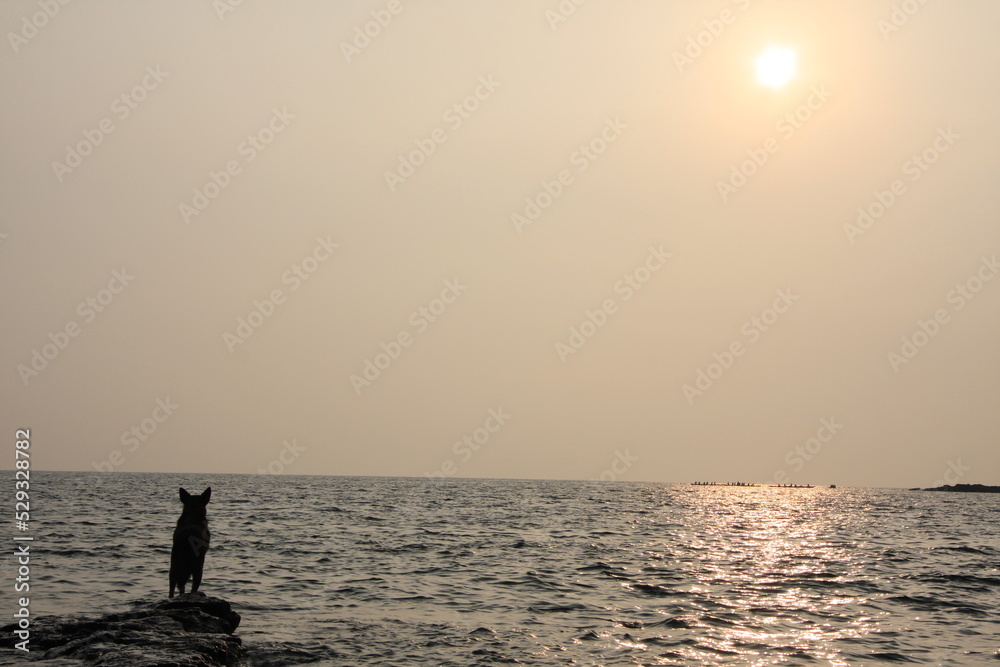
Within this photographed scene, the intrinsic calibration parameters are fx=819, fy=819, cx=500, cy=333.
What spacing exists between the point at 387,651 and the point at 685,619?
7.11m

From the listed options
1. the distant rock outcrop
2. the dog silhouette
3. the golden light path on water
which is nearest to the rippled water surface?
the golden light path on water

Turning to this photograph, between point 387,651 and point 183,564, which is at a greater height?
point 183,564

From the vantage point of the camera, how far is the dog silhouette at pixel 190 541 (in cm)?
1505

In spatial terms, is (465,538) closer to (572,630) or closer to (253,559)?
(253,559)

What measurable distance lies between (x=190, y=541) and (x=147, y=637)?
323 centimetres

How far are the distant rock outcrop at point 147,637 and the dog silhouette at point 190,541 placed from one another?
815 mm

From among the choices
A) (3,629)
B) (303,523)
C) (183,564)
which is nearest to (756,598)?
(183,564)

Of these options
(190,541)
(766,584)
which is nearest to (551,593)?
(766,584)

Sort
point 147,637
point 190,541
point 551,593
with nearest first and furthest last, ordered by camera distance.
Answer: point 147,637 < point 190,541 < point 551,593

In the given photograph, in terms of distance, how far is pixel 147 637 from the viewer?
11984 millimetres

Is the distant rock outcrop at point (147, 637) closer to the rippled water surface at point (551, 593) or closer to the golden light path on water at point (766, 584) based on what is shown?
the rippled water surface at point (551, 593)

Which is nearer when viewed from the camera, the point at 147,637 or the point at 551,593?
the point at 147,637

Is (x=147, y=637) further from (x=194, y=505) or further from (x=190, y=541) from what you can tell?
(x=194, y=505)

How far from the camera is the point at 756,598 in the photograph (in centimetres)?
2131
